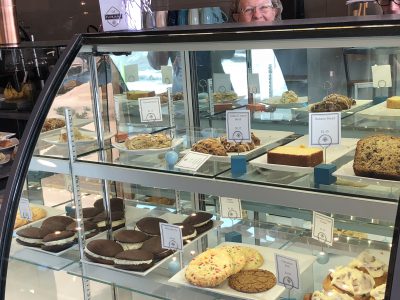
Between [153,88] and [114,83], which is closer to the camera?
[114,83]

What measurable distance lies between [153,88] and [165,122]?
10.7 inches

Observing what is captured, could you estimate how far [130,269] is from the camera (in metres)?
1.45

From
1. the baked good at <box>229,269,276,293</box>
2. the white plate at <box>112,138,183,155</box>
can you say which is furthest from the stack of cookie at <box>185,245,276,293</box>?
the white plate at <box>112,138,183,155</box>

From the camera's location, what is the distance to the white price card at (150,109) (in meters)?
1.70

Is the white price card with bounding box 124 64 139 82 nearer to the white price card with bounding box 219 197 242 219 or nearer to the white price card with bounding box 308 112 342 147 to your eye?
the white price card with bounding box 219 197 242 219

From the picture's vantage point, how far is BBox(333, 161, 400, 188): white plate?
3.56 ft

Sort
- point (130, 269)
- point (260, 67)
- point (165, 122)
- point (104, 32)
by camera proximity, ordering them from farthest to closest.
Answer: point (260, 67) → point (165, 122) → point (130, 269) → point (104, 32)

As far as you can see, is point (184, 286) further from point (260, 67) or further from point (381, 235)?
point (260, 67)

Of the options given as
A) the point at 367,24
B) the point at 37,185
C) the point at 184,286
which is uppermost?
the point at 367,24

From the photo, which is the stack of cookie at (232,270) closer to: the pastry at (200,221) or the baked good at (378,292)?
the pastry at (200,221)

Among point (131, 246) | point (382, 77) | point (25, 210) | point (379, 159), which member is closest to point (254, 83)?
point (382, 77)

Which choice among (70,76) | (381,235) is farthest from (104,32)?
(381,235)

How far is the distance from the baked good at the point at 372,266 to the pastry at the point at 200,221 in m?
0.47

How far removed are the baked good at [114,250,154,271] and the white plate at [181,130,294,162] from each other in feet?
1.03
